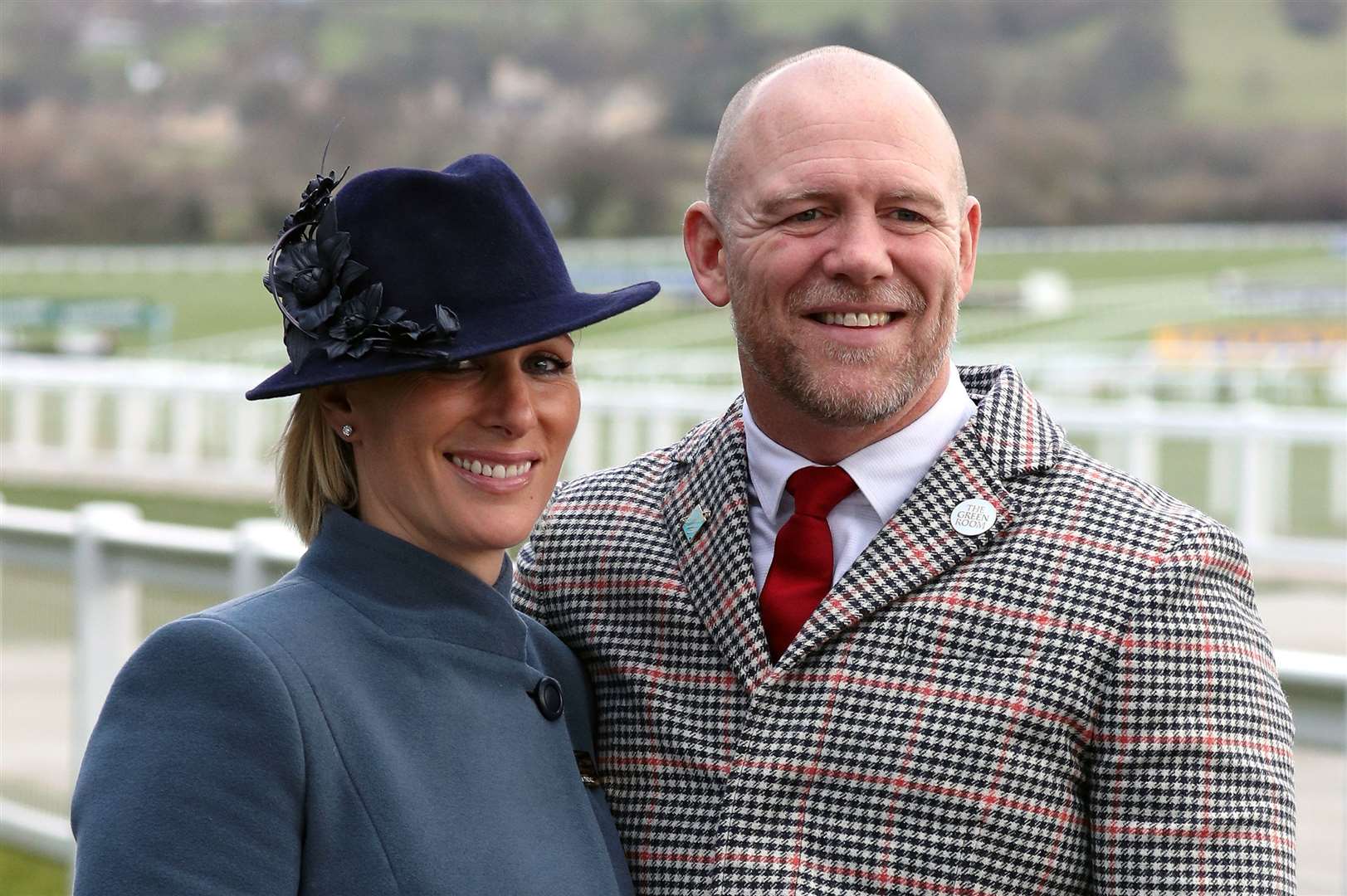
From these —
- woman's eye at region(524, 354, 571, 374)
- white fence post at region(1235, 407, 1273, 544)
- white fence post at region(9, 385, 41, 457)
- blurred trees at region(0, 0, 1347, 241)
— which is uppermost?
blurred trees at region(0, 0, 1347, 241)

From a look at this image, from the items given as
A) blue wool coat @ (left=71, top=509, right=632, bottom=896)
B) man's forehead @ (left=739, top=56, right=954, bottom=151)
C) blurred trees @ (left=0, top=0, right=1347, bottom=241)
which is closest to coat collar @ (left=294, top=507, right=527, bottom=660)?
blue wool coat @ (left=71, top=509, right=632, bottom=896)

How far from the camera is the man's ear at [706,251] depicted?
8.72 feet

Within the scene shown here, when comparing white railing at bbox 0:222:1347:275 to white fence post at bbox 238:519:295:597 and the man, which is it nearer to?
white fence post at bbox 238:519:295:597

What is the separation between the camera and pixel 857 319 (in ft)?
8.04

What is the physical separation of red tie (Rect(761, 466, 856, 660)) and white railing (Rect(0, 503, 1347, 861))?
2.34 metres

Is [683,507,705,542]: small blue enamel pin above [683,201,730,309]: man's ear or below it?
below

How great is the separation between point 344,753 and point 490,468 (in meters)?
0.42

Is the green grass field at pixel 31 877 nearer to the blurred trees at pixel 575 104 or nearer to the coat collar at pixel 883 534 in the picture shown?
the coat collar at pixel 883 534

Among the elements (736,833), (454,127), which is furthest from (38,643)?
(454,127)

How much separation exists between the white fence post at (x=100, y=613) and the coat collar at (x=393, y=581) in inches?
125

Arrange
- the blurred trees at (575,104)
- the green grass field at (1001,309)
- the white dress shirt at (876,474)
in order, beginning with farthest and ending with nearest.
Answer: the blurred trees at (575,104) < the green grass field at (1001,309) < the white dress shirt at (876,474)

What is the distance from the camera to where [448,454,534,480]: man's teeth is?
2291mm

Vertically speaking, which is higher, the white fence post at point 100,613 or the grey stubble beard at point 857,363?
the grey stubble beard at point 857,363

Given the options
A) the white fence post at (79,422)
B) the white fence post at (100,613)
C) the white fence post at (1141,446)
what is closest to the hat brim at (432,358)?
the white fence post at (100,613)
